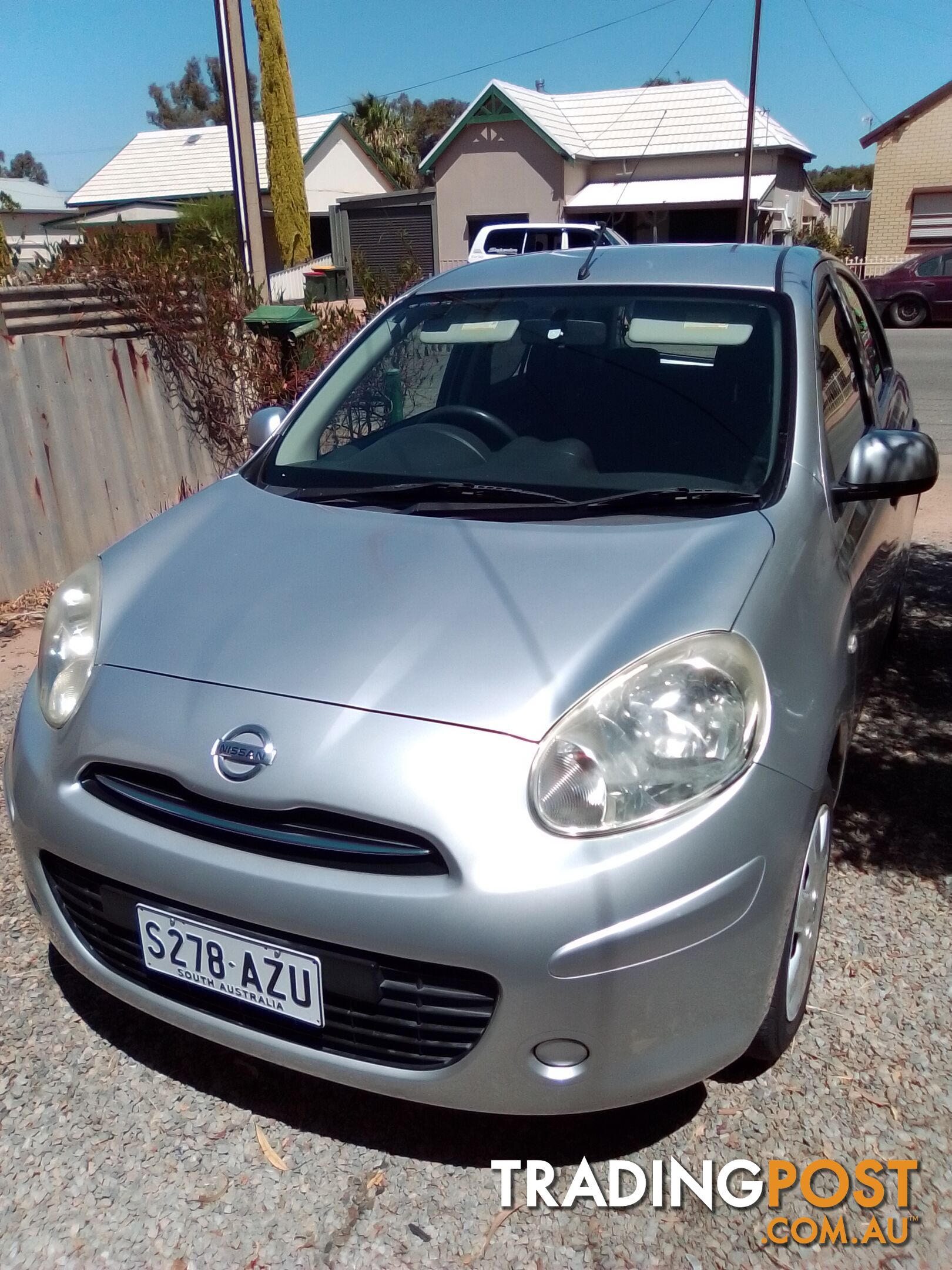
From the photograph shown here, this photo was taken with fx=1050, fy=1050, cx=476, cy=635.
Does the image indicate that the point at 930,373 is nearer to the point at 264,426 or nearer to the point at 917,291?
the point at 917,291

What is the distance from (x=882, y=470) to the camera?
104 inches

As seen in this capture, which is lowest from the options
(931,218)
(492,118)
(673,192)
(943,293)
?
(943,293)

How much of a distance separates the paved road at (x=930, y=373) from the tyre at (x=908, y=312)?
0.74ft

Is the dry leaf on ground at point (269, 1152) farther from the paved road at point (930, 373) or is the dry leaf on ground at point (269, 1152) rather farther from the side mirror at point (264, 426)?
the paved road at point (930, 373)

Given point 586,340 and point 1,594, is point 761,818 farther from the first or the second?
point 1,594

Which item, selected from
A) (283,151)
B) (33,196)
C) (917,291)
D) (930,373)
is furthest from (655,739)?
(33,196)

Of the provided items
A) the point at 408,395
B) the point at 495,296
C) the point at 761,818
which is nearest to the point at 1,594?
the point at 408,395

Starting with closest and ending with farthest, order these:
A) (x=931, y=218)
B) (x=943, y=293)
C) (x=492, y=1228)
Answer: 1. (x=492, y=1228)
2. (x=943, y=293)
3. (x=931, y=218)

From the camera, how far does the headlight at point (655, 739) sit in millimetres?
1815

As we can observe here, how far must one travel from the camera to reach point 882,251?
29047mm

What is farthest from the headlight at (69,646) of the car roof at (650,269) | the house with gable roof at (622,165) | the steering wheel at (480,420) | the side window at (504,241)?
the house with gable roof at (622,165)

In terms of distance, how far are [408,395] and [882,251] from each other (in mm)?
29577

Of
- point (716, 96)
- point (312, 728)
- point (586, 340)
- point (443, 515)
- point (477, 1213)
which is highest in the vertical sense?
point (716, 96)

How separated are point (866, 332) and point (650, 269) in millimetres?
1229
